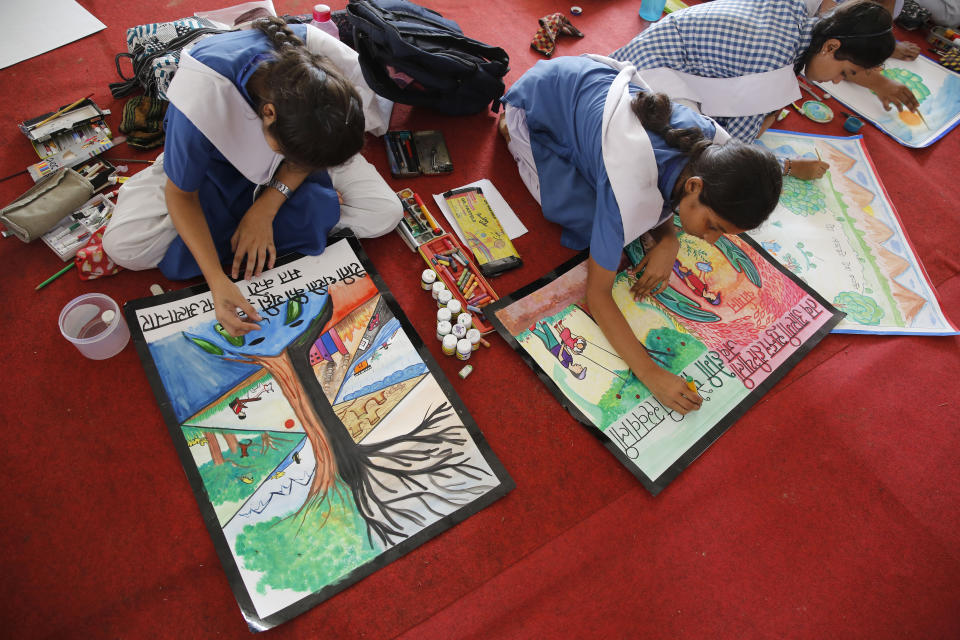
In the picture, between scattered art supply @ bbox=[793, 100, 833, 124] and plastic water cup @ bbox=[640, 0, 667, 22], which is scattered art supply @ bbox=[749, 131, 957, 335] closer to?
scattered art supply @ bbox=[793, 100, 833, 124]

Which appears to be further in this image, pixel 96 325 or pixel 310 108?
pixel 96 325

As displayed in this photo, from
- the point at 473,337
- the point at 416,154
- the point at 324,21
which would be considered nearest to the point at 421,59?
the point at 416,154

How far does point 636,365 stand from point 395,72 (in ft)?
3.59

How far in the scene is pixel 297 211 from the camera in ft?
3.94

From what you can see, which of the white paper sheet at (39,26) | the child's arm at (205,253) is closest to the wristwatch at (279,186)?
the child's arm at (205,253)

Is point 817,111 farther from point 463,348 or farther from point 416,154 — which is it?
point 463,348

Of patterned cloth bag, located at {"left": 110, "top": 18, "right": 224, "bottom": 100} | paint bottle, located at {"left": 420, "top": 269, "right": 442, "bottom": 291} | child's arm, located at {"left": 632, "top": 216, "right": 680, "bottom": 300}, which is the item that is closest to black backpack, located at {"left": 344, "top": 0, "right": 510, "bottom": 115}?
patterned cloth bag, located at {"left": 110, "top": 18, "right": 224, "bottom": 100}

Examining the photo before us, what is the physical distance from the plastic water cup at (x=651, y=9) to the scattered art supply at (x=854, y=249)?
86cm

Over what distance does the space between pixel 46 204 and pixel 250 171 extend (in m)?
0.58

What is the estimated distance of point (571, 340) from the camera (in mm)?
1259

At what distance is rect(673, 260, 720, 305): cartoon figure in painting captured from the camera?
1.39 metres

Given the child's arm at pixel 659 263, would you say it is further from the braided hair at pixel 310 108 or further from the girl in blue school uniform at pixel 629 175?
the braided hair at pixel 310 108

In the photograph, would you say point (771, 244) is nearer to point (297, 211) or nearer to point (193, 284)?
point (297, 211)

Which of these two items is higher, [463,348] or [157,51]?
[157,51]
